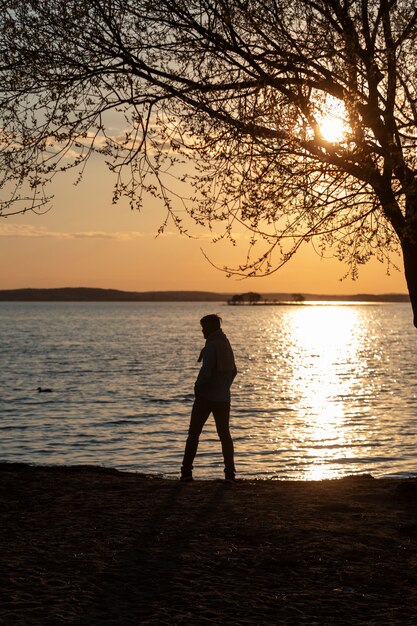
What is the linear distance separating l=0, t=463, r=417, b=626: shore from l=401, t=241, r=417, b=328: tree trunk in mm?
2778

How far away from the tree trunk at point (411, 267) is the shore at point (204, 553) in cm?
278

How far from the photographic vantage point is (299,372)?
73.8 metres

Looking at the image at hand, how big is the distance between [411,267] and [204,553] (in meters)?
5.70

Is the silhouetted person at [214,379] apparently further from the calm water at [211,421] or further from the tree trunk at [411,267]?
the calm water at [211,421]

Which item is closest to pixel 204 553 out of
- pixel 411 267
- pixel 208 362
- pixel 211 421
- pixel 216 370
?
pixel 208 362

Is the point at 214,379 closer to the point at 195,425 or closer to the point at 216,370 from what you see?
the point at 216,370

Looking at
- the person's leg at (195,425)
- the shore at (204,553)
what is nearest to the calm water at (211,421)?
the person's leg at (195,425)

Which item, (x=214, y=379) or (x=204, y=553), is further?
(x=214, y=379)

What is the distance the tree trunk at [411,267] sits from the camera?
1310cm

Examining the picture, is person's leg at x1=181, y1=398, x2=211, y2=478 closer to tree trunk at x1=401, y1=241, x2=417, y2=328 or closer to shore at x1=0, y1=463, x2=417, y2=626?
shore at x1=0, y1=463, x2=417, y2=626

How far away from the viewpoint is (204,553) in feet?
31.6

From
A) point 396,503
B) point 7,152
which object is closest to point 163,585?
point 396,503

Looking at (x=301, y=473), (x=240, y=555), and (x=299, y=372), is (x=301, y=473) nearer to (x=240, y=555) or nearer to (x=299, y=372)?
(x=240, y=555)

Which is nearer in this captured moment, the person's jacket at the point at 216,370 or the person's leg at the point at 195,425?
the person's jacket at the point at 216,370
